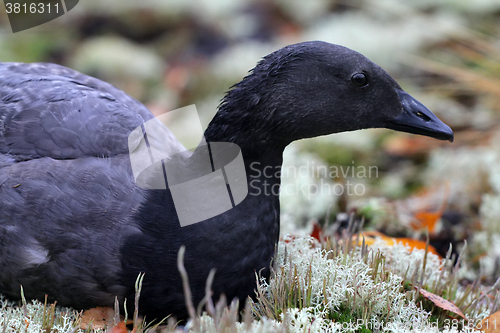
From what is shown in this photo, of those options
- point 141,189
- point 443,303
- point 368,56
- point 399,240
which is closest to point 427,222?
point 399,240

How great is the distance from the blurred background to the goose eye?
2.67 ft

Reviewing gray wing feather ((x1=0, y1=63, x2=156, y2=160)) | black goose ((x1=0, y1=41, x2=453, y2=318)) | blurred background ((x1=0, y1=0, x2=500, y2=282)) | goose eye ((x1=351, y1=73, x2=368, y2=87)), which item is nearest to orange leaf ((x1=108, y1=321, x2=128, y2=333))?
black goose ((x1=0, y1=41, x2=453, y2=318))

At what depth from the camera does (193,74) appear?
7.01 m

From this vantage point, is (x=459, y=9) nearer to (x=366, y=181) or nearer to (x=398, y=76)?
(x=398, y=76)

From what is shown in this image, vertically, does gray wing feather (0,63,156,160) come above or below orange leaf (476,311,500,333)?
above

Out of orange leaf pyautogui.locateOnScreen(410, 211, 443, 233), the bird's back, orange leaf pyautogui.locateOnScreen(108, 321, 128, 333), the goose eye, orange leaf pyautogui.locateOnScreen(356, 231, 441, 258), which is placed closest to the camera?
orange leaf pyautogui.locateOnScreen(108, 321, 128, 333)

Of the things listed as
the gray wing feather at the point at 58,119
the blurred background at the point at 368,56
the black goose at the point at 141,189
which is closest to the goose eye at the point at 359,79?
the black goose at the point at 141,189

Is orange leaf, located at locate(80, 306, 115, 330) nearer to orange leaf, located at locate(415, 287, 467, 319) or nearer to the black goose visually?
the black goose

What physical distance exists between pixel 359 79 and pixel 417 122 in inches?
15.4

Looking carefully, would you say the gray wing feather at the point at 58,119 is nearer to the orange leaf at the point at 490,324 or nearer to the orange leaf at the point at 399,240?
the orange leaf at the point at 399,240

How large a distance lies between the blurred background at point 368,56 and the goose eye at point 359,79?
813 millimetres

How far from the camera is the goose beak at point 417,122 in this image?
2.45m

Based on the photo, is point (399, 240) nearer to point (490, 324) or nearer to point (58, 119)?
point (490, 324)

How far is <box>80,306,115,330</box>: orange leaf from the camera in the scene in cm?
222
